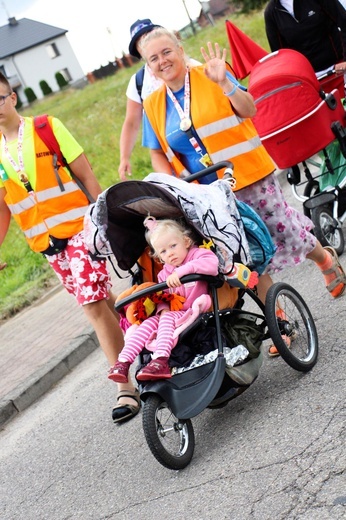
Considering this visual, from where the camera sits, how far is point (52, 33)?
342ft

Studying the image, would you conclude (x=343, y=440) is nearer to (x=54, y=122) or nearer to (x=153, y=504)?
(x=153, y=504)

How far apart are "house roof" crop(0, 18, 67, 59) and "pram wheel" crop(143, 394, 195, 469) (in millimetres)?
98952

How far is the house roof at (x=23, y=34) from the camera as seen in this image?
102 meters

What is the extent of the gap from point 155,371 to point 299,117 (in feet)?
10.3

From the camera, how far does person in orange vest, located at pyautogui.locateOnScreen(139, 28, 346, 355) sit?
583 cm

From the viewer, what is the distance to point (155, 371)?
4918mm

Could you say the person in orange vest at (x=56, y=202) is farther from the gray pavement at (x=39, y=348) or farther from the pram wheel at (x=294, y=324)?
the gray pavement at (x=39, y=348)

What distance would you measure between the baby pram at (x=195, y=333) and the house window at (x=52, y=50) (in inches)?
4008

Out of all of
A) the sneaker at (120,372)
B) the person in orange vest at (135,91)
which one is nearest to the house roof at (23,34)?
the person in orange vest at (135,91)

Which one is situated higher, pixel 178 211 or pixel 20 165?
pixel 20 165

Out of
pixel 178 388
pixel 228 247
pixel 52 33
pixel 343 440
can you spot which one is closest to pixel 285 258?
pixel 228 247

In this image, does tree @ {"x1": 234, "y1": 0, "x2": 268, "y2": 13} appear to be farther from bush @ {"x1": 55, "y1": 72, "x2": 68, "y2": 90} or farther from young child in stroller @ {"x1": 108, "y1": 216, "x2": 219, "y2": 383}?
bush @ {"x1": 55, "y1": 72, "x2": 68, "y2": 90}

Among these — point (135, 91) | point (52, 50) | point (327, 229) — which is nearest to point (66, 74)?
point (52, 50)

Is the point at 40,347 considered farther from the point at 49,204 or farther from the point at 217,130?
the point at 217,130
